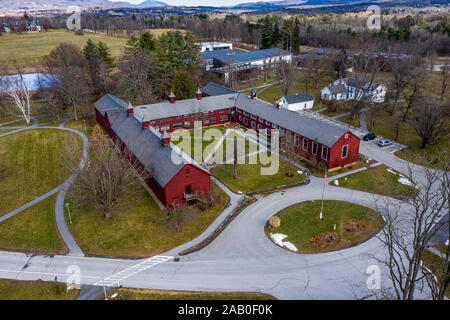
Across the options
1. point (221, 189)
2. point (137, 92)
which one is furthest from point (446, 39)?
point (221, 189)

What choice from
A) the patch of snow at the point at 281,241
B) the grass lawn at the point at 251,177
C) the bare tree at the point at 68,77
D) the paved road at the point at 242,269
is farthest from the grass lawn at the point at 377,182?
the bare tree at the point at 68,77

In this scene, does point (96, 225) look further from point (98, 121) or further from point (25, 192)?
point (98, 121)

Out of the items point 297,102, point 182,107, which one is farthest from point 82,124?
point 297,102

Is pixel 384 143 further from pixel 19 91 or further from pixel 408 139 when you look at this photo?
pixel 19 91

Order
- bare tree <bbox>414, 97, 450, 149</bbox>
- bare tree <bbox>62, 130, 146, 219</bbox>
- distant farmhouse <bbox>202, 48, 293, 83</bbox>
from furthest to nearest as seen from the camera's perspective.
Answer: distant farmhouse <bbox>202, 48, 293, 83</bbox>
bare tree <bbox>414, 97, 450, 149</bbox>
bare tree <bbox>62, 130, 146, 219</bbox>

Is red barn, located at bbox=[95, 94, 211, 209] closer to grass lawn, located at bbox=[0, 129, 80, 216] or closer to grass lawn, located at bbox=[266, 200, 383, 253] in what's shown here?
grass lawn, located at bbox=[266, 200, 383, 253]

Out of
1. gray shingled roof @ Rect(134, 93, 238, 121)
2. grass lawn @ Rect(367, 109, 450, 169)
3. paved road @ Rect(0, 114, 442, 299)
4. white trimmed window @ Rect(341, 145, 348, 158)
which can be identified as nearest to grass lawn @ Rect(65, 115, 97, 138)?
gray shingled roof @ Rect(134, 93, 238, 121)
